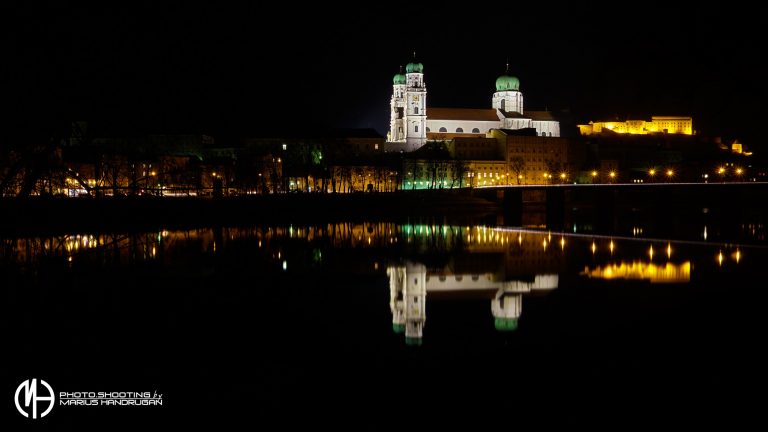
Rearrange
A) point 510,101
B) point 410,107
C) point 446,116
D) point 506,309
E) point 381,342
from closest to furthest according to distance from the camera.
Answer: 1. point 381,342
2. point 506,309
3. point 410,107
4. point 446,116
5. point 510,101

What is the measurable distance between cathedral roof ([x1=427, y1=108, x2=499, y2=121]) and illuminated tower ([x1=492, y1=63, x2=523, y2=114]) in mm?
4051

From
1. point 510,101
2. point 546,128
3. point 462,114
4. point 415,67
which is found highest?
point 415,67

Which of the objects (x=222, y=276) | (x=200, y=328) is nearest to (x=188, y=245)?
(x=222, y=276)

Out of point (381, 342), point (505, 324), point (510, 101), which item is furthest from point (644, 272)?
point (510, 101)

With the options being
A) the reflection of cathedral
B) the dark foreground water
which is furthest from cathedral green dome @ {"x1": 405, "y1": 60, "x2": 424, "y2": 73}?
the dark foreground water

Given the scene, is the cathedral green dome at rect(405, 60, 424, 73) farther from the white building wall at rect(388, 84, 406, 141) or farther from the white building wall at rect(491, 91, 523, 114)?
the white building wall at rect(491, 91, 523, 114)

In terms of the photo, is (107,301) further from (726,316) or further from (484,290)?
(726,316)

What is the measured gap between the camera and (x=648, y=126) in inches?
5891

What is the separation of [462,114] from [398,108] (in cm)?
1372

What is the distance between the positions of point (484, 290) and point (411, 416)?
10724 mm

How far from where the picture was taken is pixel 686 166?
120500 millimetres

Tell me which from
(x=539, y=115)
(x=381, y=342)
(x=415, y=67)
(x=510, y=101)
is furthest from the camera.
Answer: (x=539, y=115)

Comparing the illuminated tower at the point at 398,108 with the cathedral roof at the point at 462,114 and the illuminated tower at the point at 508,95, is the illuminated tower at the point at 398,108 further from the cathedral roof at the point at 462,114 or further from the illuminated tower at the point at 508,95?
the illuminated tower at the point at 508,95

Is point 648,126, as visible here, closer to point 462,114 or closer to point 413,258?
point 462,114
